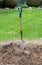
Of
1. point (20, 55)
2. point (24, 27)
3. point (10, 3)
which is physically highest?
point (20, 55)

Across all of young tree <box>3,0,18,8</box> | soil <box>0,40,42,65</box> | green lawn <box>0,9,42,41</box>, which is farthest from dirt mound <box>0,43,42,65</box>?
young tree <box>3,0,18,8</box>

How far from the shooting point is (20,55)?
5.55 meters

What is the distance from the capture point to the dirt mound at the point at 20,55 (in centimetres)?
534

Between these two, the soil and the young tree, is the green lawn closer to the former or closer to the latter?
the soil

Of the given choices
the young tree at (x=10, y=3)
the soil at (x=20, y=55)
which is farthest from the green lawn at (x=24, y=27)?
the young tree at (x=10, y=3)

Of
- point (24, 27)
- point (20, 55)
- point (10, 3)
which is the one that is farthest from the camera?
point (10, 3)

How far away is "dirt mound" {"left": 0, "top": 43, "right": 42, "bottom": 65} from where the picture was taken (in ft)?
17.5

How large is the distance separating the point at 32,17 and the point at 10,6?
17.1 ft

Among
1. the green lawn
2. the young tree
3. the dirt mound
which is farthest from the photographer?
the young tree

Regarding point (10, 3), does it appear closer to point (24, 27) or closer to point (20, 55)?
point (24, 27)

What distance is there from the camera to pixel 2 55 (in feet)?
18.6

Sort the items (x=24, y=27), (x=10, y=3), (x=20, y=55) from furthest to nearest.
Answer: (x=10, y=3), (x=24, y=27), (x=20, y=55)

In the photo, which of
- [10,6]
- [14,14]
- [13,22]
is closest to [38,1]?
[10,6]

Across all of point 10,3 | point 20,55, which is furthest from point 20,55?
point 10,3
